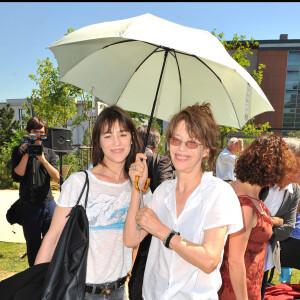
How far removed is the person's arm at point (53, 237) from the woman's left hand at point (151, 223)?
1.29 feet

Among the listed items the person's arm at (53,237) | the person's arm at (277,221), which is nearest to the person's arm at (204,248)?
the person's arm at (53,237)

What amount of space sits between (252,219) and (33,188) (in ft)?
9.07

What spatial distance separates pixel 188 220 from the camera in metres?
1.43

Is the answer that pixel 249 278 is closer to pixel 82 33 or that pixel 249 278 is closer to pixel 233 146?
pixel 82 33

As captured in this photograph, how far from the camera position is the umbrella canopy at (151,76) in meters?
2.28

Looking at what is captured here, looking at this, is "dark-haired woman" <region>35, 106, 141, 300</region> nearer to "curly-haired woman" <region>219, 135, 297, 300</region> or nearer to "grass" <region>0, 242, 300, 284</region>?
"curly-haired woman" <region>219, 135, 297, 300</region>

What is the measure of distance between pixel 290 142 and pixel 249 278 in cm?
160

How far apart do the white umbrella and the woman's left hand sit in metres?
1.16

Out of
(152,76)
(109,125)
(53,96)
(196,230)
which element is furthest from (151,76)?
(53,96)

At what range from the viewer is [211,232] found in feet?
4.38

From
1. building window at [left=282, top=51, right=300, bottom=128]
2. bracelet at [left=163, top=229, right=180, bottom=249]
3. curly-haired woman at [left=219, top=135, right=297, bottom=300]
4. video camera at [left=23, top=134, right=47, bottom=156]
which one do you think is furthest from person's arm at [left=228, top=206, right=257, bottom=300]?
building window at [left=282, top=51, right=300, bottom=128]

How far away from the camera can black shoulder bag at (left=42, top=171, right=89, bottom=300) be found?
1.37 m

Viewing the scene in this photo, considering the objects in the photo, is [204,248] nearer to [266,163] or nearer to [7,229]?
[266,163]

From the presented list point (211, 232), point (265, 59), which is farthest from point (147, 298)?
point (265, 59)
